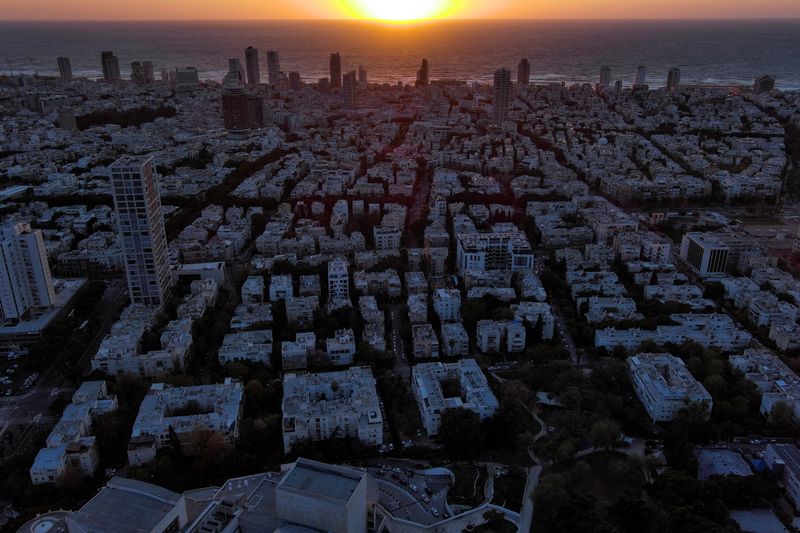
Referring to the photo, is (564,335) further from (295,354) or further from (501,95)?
(501,95)

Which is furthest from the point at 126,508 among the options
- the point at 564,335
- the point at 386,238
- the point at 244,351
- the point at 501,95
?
the point at 501,95

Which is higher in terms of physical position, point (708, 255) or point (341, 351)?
point (708, 255)

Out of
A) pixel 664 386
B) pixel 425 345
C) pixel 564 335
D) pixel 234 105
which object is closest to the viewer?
pixel 664 386

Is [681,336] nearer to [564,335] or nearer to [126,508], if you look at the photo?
[564,335]

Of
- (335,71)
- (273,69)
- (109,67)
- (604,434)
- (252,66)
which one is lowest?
(604,434)

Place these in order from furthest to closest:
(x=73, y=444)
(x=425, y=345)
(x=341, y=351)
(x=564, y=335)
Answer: (x=564, y=335), (x=425, y=345), (x=341, y=351), (x=73, y=444)

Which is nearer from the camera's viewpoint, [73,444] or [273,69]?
[73,444]

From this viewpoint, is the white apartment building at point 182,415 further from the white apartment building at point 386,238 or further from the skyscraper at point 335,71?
the skyscraper at point 335,71
